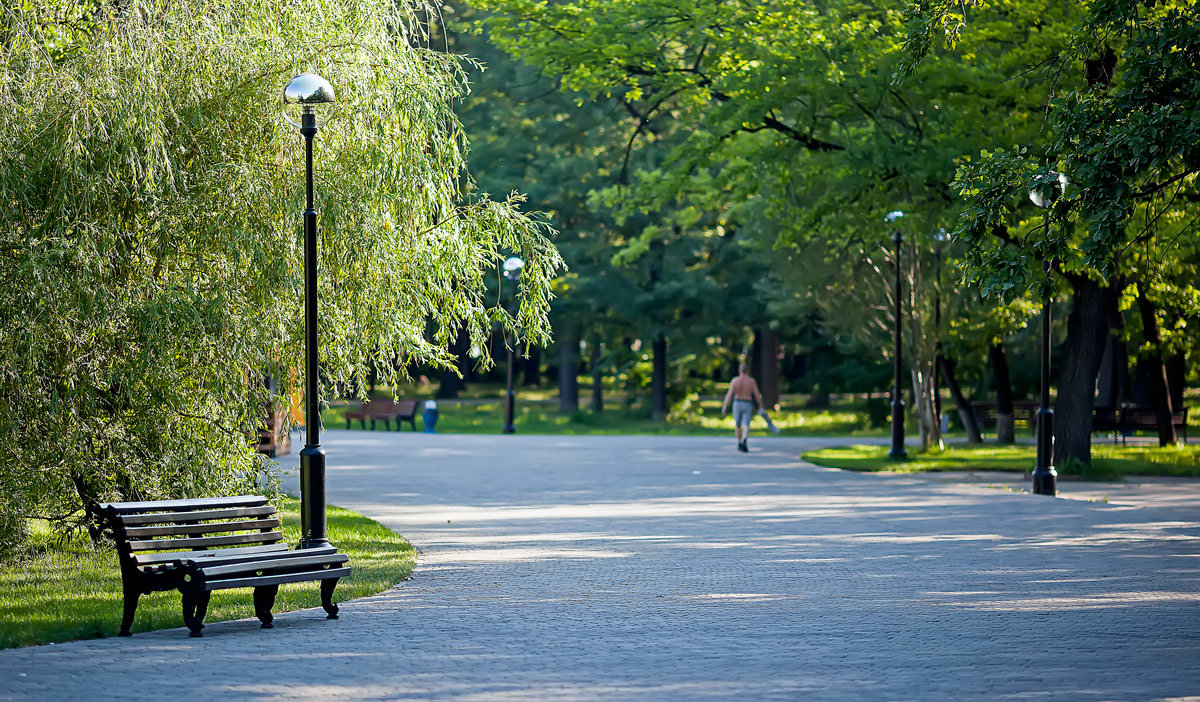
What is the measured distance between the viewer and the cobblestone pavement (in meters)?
7.37

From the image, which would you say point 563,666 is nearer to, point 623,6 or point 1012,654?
point 1012,654

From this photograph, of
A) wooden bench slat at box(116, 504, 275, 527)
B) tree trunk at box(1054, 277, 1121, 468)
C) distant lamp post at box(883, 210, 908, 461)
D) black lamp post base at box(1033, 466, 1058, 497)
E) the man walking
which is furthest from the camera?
the man walking

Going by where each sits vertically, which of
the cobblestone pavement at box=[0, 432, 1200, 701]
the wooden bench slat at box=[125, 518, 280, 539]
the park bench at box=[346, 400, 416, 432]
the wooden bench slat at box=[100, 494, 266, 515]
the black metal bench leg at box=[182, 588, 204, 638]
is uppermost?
the park bench at box=[346, 400, 416, 432]

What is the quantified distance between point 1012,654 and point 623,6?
14579mm

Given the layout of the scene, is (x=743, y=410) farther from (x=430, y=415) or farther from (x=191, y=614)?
(x=191, y=614)

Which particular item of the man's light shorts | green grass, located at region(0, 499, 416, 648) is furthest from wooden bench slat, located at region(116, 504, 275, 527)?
the man's light shorts

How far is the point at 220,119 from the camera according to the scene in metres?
12.0

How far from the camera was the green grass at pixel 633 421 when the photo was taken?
37000mm

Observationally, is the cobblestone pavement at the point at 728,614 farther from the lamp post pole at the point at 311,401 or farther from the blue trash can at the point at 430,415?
the blue trash can at the point at 430,415

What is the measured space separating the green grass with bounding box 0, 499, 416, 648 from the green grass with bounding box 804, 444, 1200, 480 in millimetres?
12140

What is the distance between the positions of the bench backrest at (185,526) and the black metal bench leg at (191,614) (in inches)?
14.2

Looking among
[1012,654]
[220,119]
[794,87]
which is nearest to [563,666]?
[1012,654]

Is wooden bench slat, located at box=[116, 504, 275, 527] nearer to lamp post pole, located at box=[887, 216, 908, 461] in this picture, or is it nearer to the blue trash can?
lamp post pole, located at box=[887, 216, 908, 461]

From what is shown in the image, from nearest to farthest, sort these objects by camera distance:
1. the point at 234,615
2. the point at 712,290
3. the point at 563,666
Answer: the point at 563,666 < the point at 234,615 < the point at 712,290
